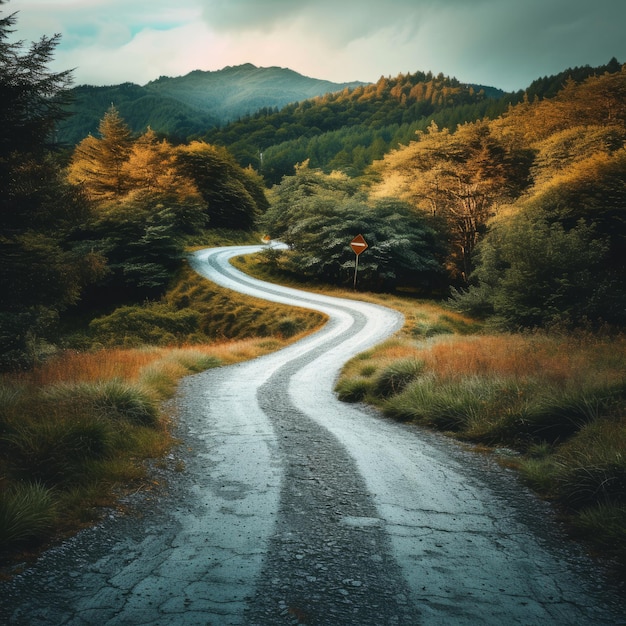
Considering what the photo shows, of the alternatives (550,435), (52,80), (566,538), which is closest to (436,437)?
(550,435)

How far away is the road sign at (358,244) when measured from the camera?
26.3 m

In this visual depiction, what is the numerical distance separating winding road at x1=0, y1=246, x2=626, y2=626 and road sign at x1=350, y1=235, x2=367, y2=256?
2053 centimetres

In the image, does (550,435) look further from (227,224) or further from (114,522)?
(227,224)

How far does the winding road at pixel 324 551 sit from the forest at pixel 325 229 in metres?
1.93

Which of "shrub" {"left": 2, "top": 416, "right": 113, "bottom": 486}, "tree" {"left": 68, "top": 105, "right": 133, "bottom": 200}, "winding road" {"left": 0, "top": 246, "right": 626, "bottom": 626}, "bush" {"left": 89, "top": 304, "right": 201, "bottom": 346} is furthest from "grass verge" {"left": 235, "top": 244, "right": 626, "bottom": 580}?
"tree" {"left": 68, "top": 105, "right": 133, "bottom": 200}

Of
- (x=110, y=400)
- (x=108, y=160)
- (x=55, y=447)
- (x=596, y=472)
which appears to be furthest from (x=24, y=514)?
(x=108, y=160)

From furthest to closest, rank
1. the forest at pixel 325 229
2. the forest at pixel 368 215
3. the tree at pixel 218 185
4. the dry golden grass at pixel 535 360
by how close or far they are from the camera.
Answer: the tree at pixel 218 185, the forest at pixel 368 215, the forest at pixel 325 229, the dry golden grass at pixel 535 360

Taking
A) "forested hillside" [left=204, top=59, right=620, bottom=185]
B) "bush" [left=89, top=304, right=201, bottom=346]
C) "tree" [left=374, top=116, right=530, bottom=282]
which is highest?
"forested hillside" [left=204, top=59, right=620, bottom=185]

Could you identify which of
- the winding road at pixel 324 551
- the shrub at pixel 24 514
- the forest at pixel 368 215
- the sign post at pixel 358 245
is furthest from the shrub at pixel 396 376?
the sign post at pixel 358 245

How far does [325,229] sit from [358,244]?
3.82m

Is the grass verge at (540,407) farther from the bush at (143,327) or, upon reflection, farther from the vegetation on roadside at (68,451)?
the bush at (143,327)

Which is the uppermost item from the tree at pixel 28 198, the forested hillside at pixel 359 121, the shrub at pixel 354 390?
the forested hillside at pixel 359 121

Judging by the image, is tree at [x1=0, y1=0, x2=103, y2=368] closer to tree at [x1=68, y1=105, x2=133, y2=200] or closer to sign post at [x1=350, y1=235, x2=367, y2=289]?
sign post at [x1=350, y1=235, x2=367, y2=289]

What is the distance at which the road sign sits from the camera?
26300 mm
